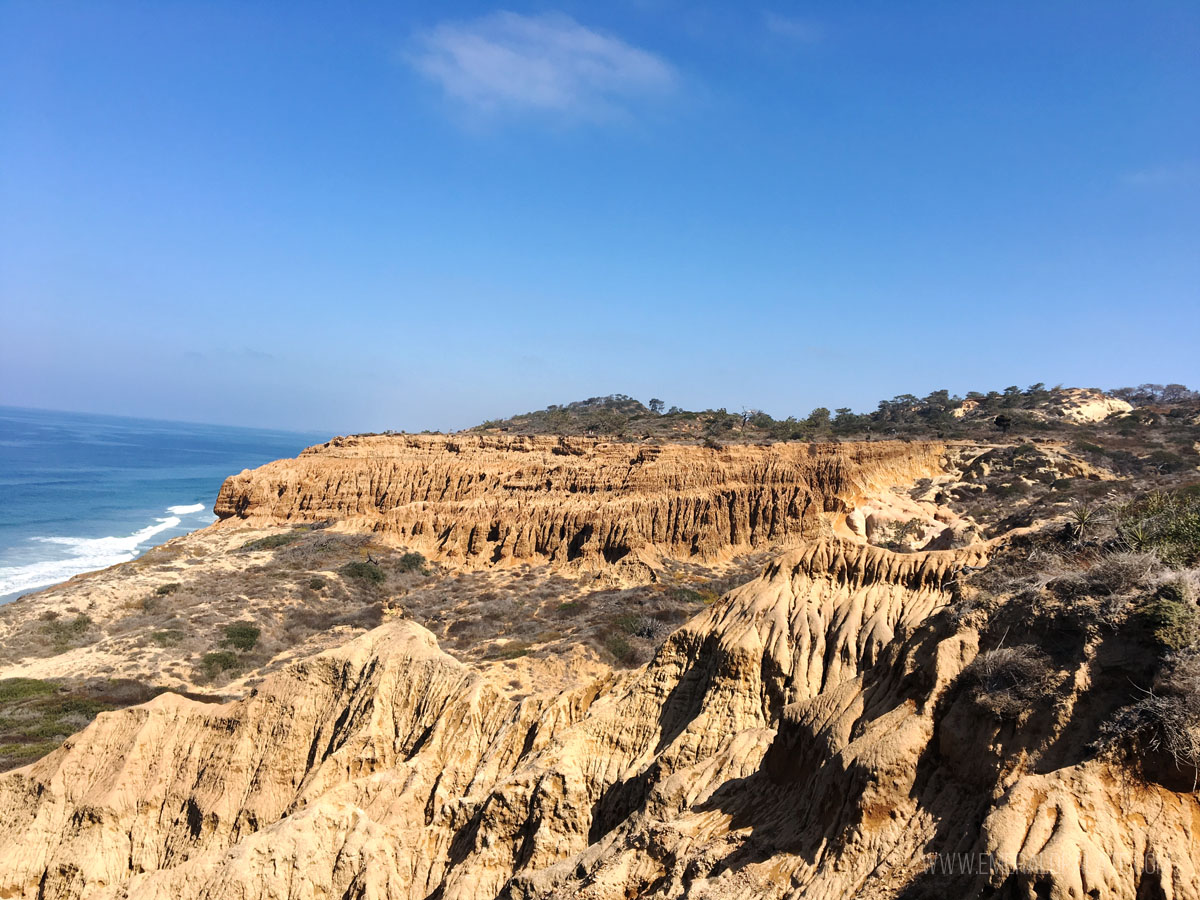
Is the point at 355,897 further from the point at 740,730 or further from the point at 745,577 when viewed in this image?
the point at 745,577

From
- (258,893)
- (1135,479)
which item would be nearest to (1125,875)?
(258,893)

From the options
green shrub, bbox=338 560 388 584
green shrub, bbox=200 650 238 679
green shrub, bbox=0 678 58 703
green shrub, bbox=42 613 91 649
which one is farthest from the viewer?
Result: green shrub, bbox=338 560 388 584

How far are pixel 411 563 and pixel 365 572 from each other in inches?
138

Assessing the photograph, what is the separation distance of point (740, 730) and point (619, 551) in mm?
31325

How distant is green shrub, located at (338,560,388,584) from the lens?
126 ft

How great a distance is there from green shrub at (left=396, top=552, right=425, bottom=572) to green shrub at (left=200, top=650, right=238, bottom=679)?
13.4 metres


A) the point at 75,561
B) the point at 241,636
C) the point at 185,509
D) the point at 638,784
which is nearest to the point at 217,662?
the point at 241,636

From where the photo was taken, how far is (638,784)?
10961 mm

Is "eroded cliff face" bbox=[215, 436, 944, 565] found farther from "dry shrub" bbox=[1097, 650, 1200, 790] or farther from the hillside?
"dry shrub" bbox=[1097, 650, 1200, 790]

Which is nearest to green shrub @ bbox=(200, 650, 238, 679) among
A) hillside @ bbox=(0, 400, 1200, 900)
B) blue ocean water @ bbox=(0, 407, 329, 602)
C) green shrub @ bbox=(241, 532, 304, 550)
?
hillside @ bbox=(0, 400, 1200, 900)

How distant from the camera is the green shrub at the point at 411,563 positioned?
41281 millimetres

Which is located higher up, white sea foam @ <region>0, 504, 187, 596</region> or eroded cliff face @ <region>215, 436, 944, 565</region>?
eroded cliff face @ <region>215, 436, 944, 565</region>

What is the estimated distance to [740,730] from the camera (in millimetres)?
11023

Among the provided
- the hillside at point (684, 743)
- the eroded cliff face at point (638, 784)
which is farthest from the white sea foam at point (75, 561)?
the eroded cliff face at point (638, 784)
